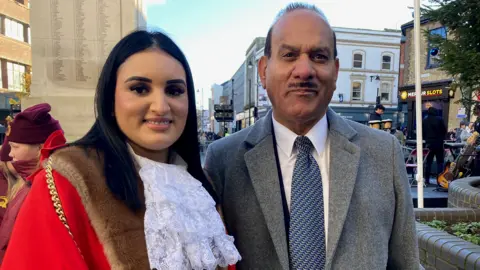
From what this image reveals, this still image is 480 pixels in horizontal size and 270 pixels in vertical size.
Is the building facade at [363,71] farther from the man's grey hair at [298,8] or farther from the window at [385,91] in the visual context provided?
the man's grey hair at [298,8]

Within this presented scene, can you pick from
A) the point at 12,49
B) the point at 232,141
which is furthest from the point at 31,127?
the point at 12,49

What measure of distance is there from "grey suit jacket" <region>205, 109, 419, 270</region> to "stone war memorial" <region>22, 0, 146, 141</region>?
14.7 ft

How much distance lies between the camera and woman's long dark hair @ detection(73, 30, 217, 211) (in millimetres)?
1131

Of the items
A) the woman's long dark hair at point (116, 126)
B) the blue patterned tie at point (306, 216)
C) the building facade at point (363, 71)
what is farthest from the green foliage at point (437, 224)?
the building facade at point (363, 71)

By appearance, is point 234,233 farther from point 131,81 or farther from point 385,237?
point 131,81

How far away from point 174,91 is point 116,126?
0.27 meters

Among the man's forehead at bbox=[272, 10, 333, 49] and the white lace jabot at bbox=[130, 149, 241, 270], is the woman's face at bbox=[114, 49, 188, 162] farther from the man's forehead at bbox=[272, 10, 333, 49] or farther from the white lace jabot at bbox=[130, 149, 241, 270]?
the man's forehead at bbox=[272, 10, 333, 49]

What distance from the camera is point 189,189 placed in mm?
1331

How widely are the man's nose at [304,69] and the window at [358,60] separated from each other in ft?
112

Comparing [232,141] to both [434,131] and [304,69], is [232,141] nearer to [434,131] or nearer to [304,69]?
[304,69]

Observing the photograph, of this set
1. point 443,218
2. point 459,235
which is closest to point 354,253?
point 459,235

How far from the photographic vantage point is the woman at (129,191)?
98 cm

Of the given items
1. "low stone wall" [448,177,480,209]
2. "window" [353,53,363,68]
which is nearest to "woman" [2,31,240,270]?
"low stone wall" [448,177,480,209]

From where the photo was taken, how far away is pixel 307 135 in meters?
1.53
